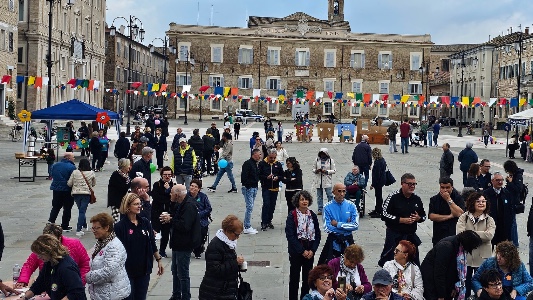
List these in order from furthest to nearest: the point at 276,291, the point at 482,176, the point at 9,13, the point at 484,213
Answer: the point at 9,13
the point at 482,176
the point at 276,291
the point at 484,213

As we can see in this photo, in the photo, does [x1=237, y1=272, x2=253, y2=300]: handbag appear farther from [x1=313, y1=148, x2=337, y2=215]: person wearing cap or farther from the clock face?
the clock face

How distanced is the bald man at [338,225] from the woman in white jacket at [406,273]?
1.53 meters

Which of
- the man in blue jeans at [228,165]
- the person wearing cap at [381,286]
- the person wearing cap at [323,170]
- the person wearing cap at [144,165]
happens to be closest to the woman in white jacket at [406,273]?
the person wearing cap at [381,286]

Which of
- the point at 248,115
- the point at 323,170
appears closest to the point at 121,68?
the point at 248,115

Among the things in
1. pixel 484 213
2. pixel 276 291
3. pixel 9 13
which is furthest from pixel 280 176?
pixel 9 13

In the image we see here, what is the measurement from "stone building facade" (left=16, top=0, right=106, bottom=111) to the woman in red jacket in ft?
138

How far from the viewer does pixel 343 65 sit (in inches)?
2894

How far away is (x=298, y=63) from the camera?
73312 mm

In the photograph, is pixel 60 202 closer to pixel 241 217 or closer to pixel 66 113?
pixel 241 217

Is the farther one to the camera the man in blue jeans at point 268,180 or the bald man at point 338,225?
the man in blue jeans at point 268,180

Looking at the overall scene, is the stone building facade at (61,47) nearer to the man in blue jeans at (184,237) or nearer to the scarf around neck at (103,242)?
the man in blue jeans at (184,237)

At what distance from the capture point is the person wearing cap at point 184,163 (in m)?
17.6

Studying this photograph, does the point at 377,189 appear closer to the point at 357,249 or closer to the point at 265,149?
the point at 265,149

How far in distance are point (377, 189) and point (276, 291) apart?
675 centimetres
